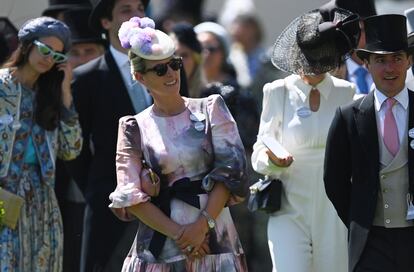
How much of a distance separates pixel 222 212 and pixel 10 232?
1.85 meters

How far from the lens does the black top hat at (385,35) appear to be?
7.82m

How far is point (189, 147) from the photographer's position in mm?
7387

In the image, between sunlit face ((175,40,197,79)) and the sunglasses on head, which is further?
sunlit face ((175,40,197,79))

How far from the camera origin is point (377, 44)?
7.85m

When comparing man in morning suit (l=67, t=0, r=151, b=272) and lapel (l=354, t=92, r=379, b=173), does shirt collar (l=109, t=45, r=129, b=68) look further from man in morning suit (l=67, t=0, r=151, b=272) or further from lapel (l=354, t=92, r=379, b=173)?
lapel (l=354, t=92, r=379, b=173)

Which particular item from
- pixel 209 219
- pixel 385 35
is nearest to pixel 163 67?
pixel 209 219

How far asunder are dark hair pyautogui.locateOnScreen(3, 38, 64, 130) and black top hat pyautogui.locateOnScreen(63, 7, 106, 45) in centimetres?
174

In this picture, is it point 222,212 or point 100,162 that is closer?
point 222,212

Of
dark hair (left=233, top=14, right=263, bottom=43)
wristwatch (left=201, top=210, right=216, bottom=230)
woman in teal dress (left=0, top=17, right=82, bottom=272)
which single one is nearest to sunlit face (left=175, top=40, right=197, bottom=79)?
woman in teal dress (left=0, top=17, right=82, bottom=272)

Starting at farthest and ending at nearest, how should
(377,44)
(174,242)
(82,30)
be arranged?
(82,30)
(377,44)
(174,242)

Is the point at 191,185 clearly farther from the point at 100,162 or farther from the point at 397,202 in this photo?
the point at 100,162

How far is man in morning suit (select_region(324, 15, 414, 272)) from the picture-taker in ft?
25.1

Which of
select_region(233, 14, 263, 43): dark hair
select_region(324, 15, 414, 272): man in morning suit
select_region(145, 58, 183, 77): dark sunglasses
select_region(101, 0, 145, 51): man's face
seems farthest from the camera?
select_region(233, 14, 263, 43): dark hair

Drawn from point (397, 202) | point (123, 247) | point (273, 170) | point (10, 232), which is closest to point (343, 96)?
point (273, 170)
